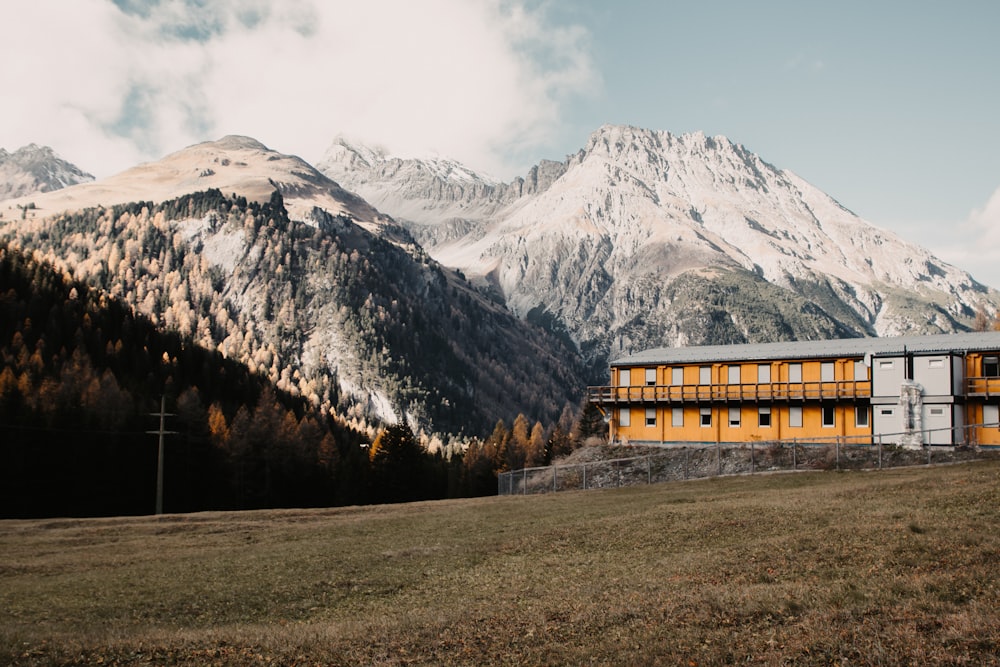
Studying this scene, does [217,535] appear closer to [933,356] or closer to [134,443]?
[933,356]

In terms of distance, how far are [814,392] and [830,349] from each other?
16.6ft

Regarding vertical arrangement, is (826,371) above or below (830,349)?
below

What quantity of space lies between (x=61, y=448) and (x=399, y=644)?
97396 mm

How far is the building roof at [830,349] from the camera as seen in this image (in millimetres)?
65438

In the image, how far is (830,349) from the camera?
7206 centimetres

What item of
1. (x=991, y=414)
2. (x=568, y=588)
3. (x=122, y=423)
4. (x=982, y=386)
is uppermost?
(x=982, y=386)

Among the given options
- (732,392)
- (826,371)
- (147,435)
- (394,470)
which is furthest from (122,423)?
(826,371)

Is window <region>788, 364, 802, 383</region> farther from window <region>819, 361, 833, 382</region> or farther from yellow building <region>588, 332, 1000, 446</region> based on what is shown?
window <region>819, 361, 833, 382</region>

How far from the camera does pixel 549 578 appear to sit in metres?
25.7

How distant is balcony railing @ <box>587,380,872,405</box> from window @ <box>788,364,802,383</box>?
2.95 ft

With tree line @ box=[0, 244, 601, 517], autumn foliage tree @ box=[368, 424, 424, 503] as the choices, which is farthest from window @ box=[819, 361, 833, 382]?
autumn foliage tree @ box=[368, 424, 424, 503]

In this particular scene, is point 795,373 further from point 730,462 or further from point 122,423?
point 122,423

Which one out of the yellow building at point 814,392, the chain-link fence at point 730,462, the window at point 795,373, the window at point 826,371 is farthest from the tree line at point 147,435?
the window at point 826,371

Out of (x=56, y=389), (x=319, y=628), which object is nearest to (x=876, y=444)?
(x=319, y=628)
